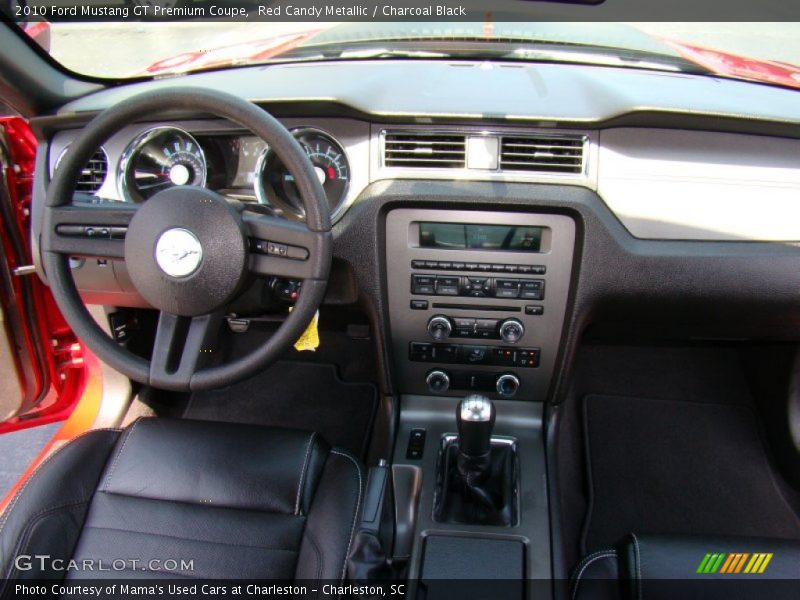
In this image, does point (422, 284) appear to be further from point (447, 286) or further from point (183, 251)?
point (183, 251)

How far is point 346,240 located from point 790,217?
1.08 meters

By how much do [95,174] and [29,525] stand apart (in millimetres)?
899

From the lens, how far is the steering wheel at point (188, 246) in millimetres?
1232

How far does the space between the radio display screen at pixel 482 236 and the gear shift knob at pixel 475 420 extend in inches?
15.1

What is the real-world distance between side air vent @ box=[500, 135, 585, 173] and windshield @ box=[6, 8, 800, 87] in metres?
0.40

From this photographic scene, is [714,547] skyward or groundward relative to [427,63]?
groundward

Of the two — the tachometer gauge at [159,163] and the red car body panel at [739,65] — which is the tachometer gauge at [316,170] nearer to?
the tachometer gauge at [159,163]

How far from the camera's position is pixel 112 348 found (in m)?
1.33

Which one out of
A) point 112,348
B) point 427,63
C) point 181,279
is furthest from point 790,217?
point 112,348

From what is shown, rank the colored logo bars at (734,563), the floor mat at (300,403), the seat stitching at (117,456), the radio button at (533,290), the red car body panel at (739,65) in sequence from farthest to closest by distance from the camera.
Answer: the floor mat at (300,403) < the red car body panel at (739,65) < the radio button at (533,290) < the seat stitching at (117,456) < the colored logo bars at (734,563)

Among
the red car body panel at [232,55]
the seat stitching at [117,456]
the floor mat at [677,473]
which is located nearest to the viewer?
the seat stitching at [117,456]

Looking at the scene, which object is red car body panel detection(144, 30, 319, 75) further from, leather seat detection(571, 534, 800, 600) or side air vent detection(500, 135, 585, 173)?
leather seat detection(571, 534, 800, 600)

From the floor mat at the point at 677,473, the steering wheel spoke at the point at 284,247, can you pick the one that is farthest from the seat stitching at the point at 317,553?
the floor mat at the point at 677,473

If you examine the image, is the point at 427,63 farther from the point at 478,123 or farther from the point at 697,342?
the point at 697,342
